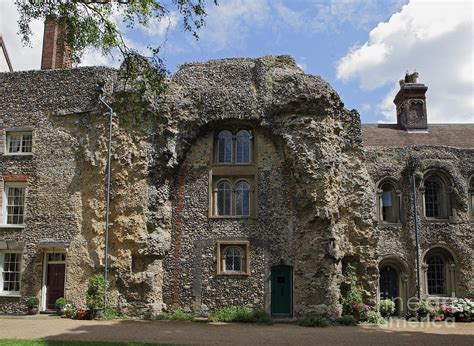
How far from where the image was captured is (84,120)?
21.0 meters

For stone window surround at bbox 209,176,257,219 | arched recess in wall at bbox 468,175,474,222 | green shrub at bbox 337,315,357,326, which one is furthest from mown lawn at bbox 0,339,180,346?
arched recess in wall at bbox 468,175,474,222

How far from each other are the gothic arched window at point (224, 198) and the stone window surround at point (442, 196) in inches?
403

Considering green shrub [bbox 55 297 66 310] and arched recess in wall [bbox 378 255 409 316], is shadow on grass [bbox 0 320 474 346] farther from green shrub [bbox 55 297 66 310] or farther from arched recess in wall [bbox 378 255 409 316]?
arched recess in wall [bbox 378 255 409 316]

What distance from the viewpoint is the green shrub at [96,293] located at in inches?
737

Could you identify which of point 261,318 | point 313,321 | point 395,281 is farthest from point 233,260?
point 395,281

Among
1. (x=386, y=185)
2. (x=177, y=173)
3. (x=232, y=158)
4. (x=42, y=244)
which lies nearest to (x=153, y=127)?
(x=177, y=173)

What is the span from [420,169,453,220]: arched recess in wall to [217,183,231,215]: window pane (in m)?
10.4

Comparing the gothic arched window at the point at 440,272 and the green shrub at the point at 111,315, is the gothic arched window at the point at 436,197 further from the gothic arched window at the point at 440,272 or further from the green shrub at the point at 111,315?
the green shrub at the point at 111,315

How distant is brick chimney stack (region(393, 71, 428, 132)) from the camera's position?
100 feet

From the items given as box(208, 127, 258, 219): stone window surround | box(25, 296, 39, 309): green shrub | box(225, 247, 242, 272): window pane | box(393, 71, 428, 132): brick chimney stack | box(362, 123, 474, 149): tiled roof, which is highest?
box(393, 71, 428, 132): brick chimney stack

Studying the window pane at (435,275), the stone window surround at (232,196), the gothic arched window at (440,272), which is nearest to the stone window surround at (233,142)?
the stone window surround at (232,196)

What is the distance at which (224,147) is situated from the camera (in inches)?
846

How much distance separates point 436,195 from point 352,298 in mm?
8816

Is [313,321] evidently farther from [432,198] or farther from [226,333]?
[432,198]
